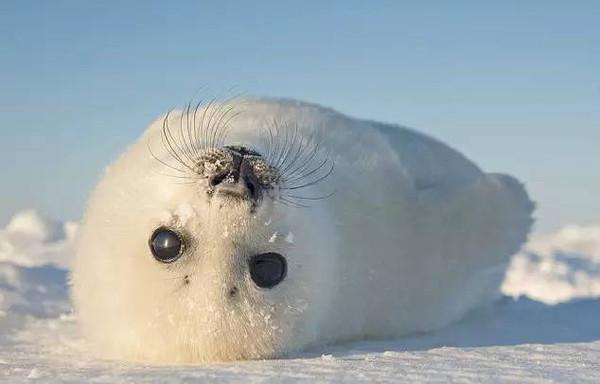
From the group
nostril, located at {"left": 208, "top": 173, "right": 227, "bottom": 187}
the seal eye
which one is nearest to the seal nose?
nostril, located at {"left": 208, "top": 173, "right": 227, "bottom": 187}

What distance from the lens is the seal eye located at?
390 centimetres

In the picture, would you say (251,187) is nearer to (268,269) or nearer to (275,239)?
(275,239)

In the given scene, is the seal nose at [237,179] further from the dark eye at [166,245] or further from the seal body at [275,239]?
the dark eye at [166,245]

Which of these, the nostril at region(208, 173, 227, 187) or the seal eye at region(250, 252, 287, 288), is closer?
the nostril at region(208, 173, 227, 187)

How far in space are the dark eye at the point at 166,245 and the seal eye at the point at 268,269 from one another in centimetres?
33

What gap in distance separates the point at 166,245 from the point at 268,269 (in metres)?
0.45

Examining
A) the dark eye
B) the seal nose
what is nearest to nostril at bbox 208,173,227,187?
the seal nose

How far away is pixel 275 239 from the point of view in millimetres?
3951

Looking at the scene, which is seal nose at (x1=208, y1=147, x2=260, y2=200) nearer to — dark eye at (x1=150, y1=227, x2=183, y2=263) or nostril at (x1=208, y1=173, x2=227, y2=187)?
nostril at (x1=208, y1=173, x2=227, y2=187)

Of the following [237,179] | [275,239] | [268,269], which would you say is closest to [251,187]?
[237,179]

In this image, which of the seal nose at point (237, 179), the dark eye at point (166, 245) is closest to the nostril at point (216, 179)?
the seal nose at point (237, 179)

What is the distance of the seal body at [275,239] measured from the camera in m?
3.86

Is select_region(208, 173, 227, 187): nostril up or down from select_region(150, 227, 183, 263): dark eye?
up

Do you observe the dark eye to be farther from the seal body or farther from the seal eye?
the seal eye
